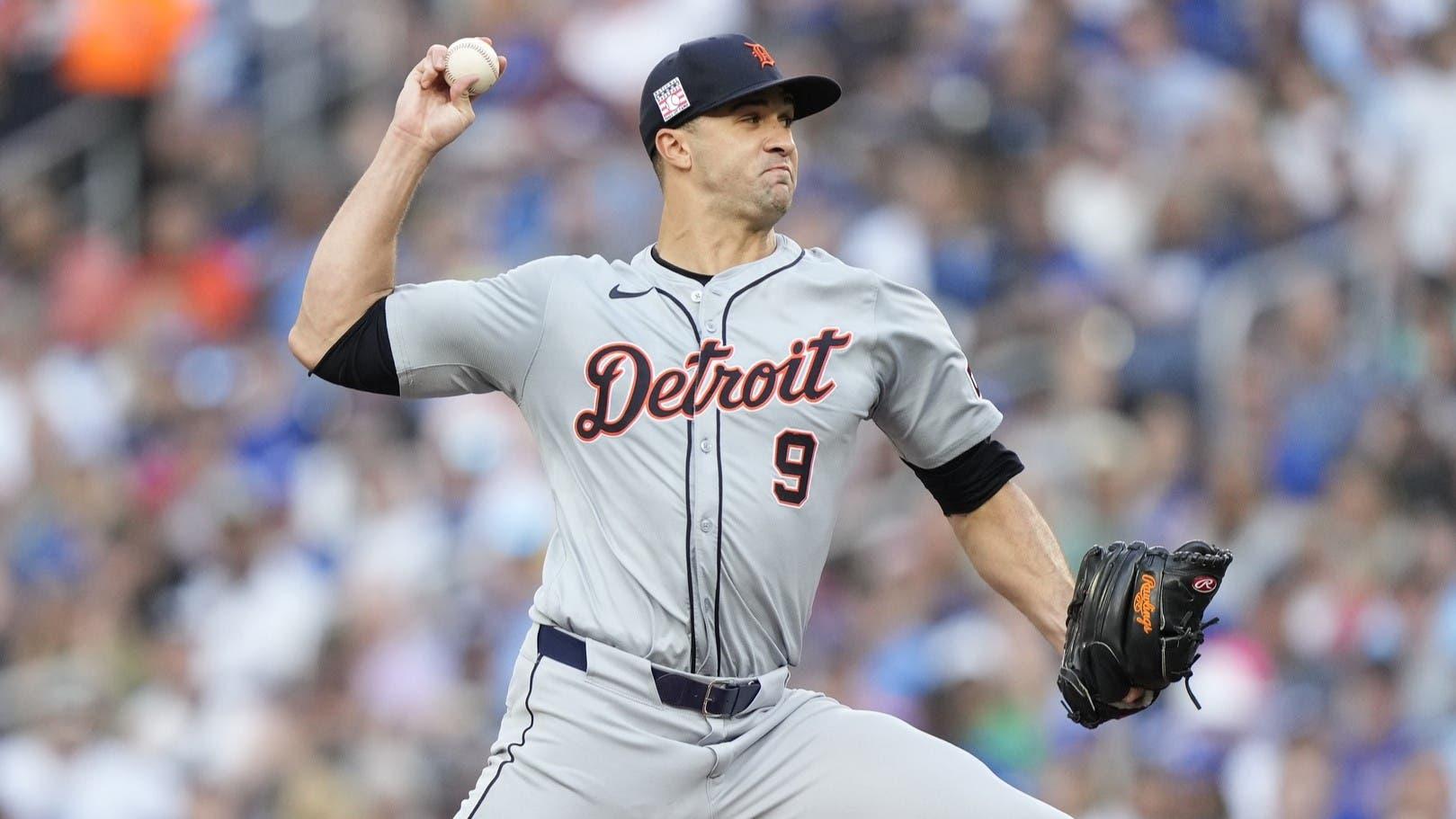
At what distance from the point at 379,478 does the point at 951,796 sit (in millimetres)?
5787

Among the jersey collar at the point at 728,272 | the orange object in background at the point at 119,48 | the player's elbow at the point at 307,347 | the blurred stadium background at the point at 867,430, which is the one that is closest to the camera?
the player's elbow at the point at 307,347

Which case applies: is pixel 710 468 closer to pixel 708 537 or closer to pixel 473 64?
pixel 708 537

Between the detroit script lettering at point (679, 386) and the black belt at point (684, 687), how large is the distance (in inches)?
15.1

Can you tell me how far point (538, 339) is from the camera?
4.11 metres

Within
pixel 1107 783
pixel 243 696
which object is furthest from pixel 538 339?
pixel 243 696

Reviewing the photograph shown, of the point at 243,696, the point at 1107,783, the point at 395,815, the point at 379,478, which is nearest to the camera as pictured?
the point at 1107,783

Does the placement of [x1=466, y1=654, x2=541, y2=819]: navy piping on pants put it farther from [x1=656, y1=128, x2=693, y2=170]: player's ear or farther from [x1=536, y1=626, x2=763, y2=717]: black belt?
[x1=656, y1=128, x2=693, y2=170]: player's ear

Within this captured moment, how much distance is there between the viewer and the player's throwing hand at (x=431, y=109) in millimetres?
4168

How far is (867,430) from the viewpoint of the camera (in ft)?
28.4

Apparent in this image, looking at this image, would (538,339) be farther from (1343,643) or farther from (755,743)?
(1343,643)

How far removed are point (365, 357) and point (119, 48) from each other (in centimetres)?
815

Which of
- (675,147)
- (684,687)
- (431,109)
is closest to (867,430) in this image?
(675,147)

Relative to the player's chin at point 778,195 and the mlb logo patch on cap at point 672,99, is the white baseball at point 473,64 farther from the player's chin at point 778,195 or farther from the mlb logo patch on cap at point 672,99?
the player's chin at point 778,195

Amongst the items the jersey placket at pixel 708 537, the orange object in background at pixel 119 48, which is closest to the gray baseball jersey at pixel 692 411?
the jersey placket at pixel 708 537
